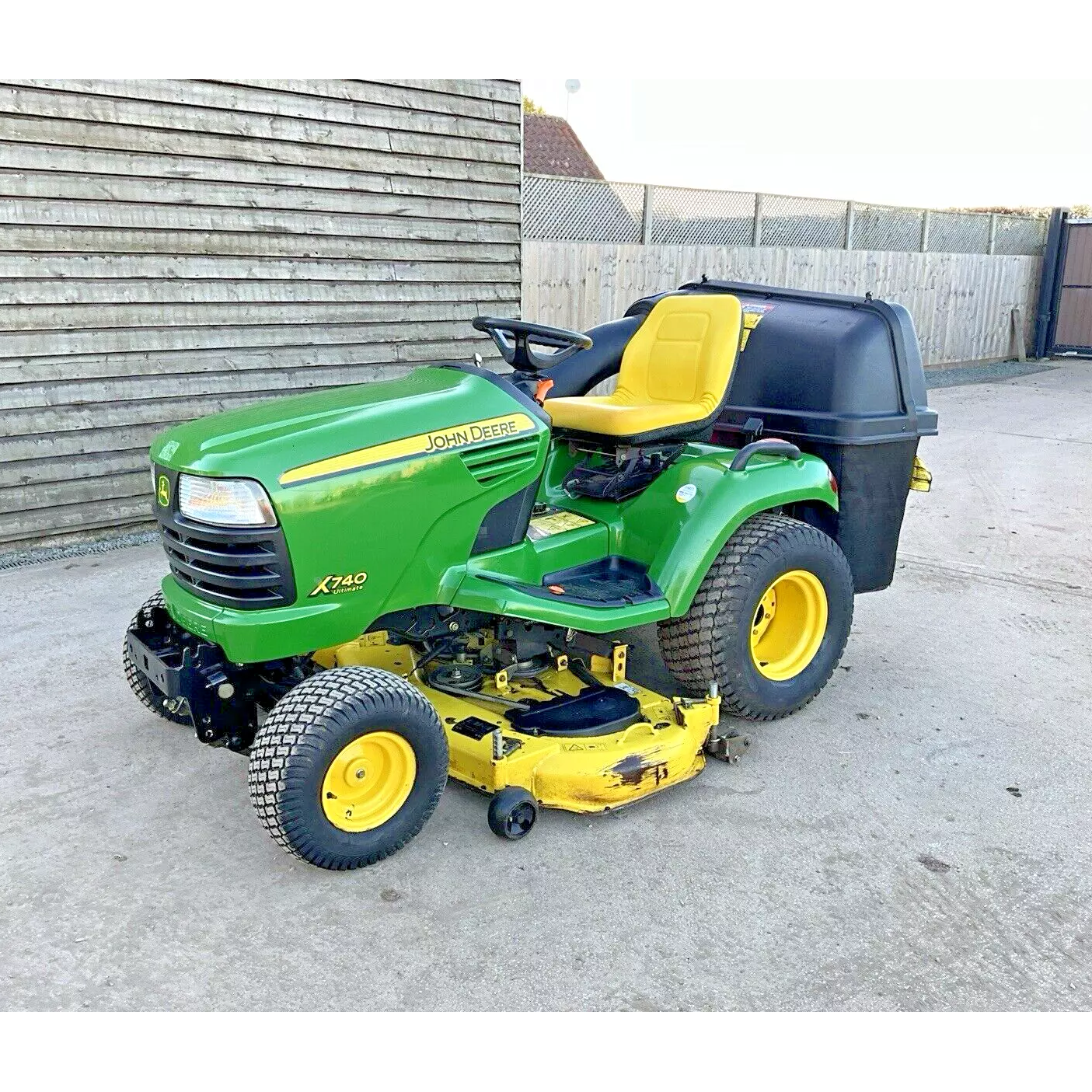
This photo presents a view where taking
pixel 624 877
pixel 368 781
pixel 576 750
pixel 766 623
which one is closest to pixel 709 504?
pixel 766 623

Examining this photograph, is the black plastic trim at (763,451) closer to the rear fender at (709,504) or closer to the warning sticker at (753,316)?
the rear fender at (709,504)

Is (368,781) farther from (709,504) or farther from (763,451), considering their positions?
(763,451)

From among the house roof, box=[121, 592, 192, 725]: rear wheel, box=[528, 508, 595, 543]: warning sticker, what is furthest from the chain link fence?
box=[121, 592, 192, 725]: rear wheel

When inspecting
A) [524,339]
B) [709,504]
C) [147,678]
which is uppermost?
[524,339]

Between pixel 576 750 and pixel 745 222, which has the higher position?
pixel 745 222

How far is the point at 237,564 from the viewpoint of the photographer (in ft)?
8.89

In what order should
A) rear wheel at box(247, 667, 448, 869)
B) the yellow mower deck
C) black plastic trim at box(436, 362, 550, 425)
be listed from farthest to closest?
black plastic trim at box(436, 362, 550, 425) < the yellow mower deck < rear wheel at box(247, 667, 448, 869)

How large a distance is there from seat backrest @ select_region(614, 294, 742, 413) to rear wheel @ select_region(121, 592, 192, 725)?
6.11ft

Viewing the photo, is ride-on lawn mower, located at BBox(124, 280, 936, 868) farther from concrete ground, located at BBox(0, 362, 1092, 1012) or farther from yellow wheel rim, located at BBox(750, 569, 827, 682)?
concrete ground, located at BBox(0, 362, 1092, 1012)

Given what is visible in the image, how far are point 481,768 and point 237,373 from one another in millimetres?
4237

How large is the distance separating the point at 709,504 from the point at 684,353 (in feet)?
2.23

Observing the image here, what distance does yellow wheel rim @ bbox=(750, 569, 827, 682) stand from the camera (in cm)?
381

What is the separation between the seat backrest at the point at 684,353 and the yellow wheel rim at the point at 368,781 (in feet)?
5.60

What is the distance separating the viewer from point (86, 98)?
5602 mm
